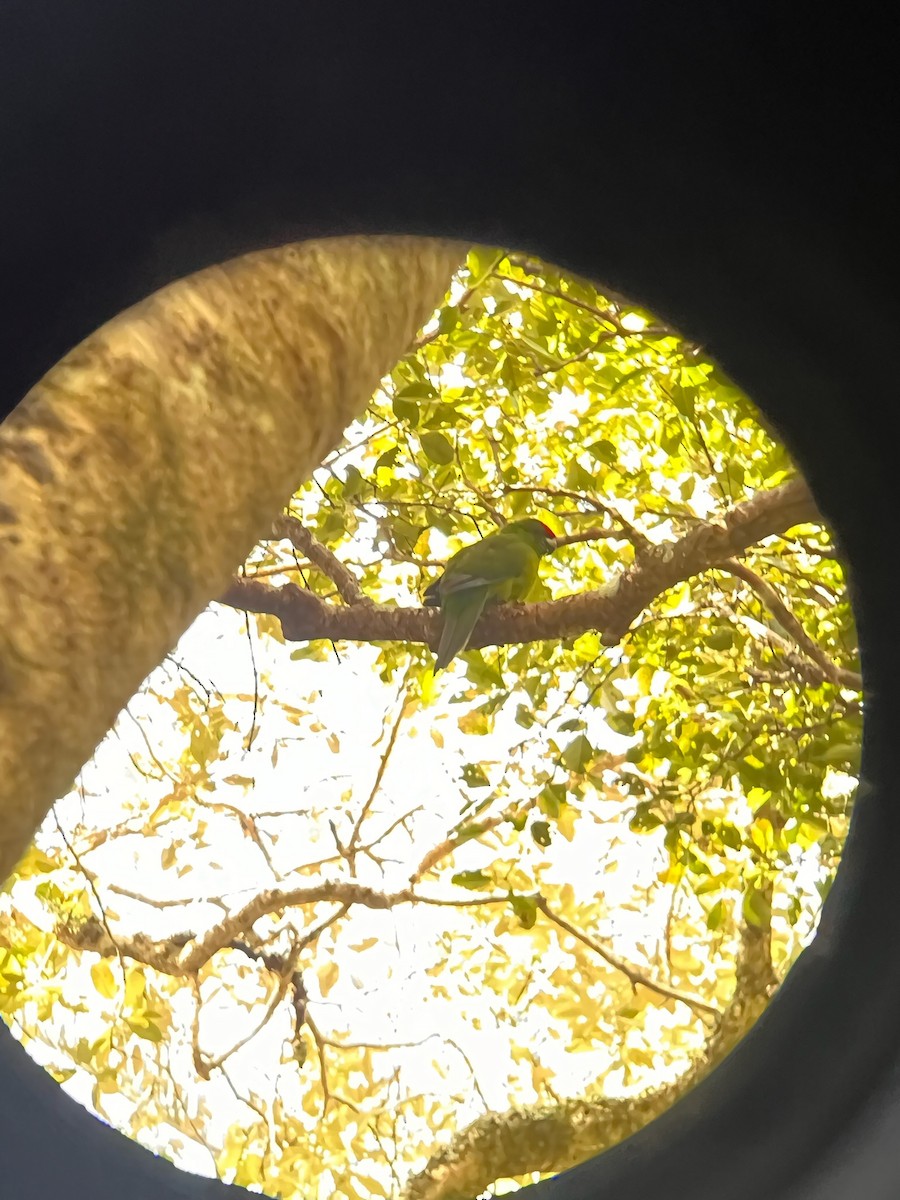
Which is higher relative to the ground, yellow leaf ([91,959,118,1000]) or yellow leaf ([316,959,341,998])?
yellow leaf ([316,959,341,998])

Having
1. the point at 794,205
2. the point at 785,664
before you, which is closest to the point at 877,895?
the point at 785,664

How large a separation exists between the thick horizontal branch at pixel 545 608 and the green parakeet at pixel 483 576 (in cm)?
Result: 1

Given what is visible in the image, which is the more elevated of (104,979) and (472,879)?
(472,879)

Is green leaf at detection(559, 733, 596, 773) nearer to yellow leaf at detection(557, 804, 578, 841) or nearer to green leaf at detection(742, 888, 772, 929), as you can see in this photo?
yellow leaf at detection(557, 804, 578, 841)

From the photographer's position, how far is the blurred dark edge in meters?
0.41

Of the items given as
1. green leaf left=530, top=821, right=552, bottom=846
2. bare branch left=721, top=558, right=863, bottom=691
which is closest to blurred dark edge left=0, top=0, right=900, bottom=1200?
bare branch left=721, top=558, right=863, bottom=691

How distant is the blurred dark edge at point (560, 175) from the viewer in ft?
1.35

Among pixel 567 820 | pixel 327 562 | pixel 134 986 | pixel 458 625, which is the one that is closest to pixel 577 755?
pixel 567 820

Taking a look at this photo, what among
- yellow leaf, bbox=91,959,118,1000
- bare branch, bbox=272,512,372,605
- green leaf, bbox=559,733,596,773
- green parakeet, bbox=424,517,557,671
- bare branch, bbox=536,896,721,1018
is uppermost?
green parakeet, bbox=424,517,557,671

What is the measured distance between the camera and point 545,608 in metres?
0.83

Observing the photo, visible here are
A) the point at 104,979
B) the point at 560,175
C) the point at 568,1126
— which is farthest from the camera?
the point at 104,979

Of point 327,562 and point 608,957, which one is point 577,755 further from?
point 327,562

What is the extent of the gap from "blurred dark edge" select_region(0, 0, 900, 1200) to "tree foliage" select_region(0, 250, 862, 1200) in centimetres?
23

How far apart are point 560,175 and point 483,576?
1.30 feet
